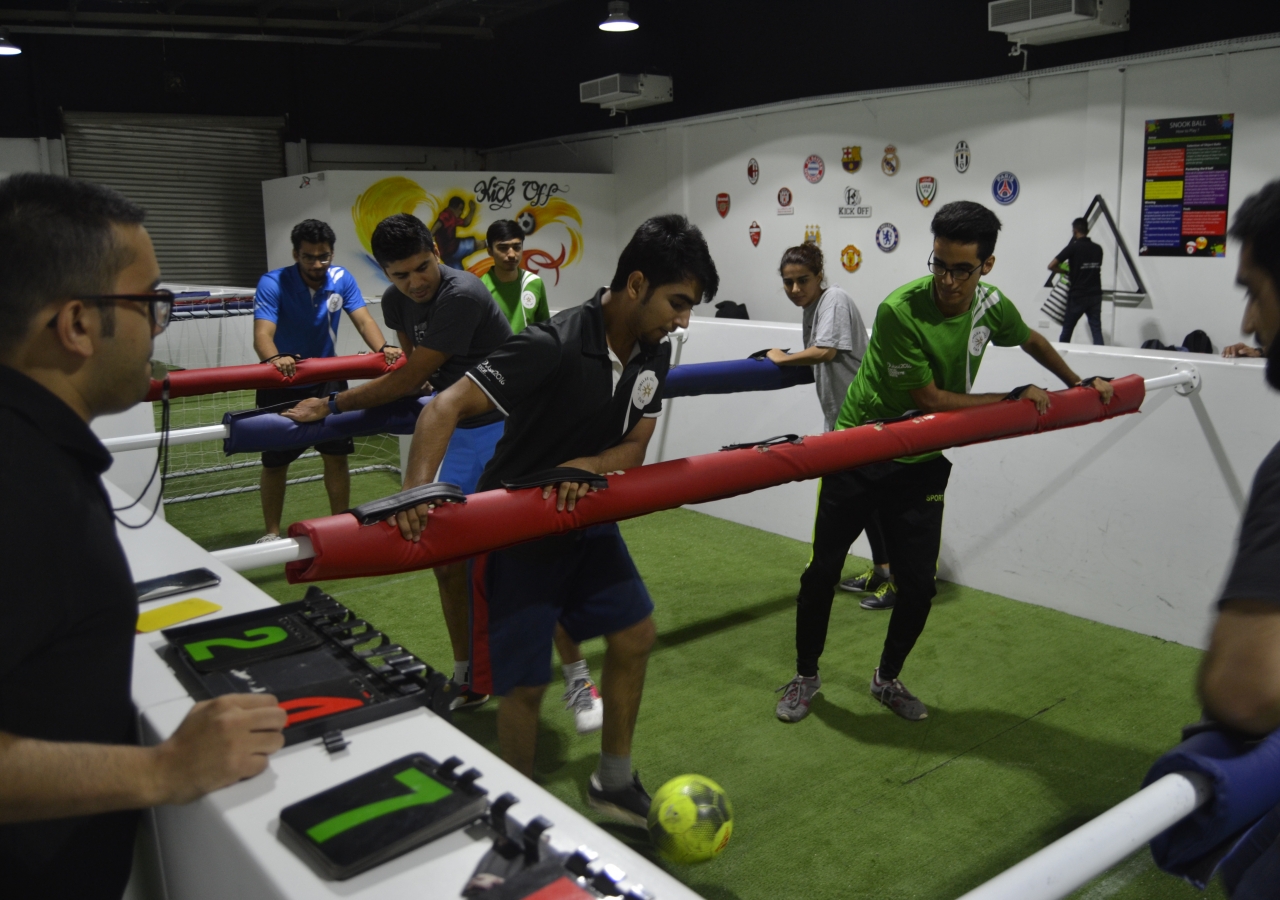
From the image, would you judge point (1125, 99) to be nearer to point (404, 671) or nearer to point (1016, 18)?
point (1016, 18)

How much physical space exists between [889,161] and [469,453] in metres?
7.83

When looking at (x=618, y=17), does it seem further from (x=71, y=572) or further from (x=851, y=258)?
(x=71, y=572)

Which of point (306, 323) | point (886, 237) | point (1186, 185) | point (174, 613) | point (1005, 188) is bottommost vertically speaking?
point (174, 613)

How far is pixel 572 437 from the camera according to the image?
247 cm

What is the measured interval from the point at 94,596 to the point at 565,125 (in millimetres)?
14503

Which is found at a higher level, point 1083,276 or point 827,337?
point 1083,276

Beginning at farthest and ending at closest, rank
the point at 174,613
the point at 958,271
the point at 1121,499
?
the point at 1121,499, the point at 958,271, the point at 174,613

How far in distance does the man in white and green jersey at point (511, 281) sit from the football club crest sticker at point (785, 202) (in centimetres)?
673

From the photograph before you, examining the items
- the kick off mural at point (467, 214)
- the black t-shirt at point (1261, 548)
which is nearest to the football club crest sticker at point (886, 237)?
the kick off mural at point (467, 214)

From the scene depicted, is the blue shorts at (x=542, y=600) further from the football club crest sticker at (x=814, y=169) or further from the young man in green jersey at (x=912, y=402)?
the football club crest sticker at (x=814, y=169)

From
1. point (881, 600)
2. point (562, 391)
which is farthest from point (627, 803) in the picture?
point (881, 600)

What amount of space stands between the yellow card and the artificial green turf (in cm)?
146

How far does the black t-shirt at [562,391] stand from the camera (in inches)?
90.7

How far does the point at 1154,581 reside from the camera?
13.5 feet
